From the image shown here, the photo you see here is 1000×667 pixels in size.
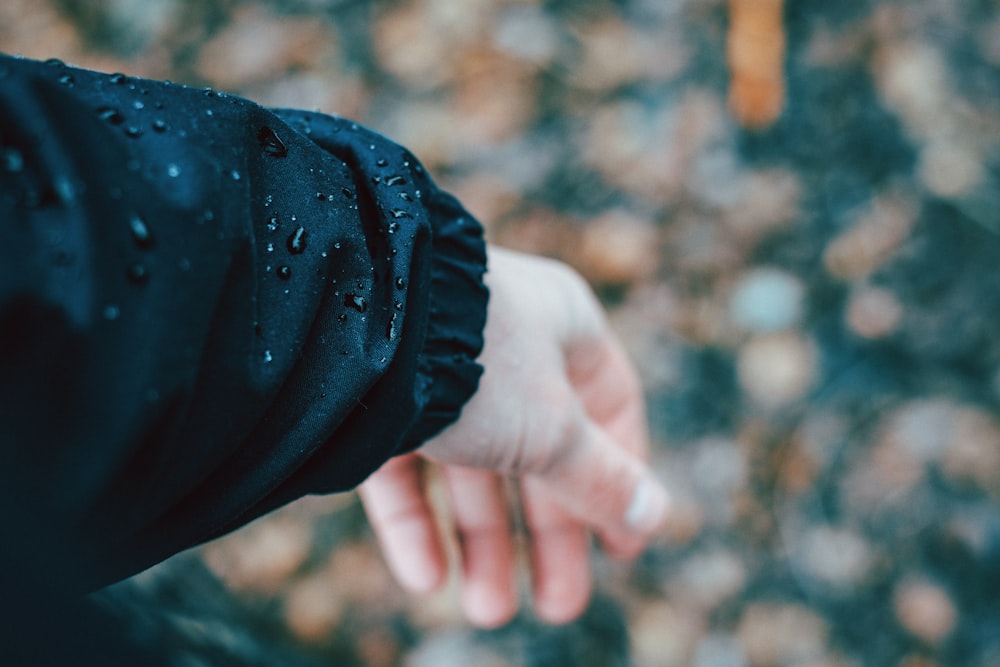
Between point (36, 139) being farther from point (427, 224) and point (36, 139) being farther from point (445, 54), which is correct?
point (445, 54)

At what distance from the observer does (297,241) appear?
20.2 inches

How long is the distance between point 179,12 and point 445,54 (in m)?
0.51

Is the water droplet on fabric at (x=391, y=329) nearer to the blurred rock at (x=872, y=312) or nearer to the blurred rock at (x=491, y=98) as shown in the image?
the blurred rock at (x=491, y=98)

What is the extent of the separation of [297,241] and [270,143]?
3.1 inches

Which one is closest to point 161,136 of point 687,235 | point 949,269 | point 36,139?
point 36,139

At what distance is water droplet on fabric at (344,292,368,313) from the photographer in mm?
546

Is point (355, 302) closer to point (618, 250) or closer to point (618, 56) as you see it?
point (618, 250)

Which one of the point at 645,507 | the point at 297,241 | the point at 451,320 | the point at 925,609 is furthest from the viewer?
the point at 925,609

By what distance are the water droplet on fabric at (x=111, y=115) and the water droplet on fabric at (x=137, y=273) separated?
109 millimetres

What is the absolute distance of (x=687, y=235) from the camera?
1153 millimetres

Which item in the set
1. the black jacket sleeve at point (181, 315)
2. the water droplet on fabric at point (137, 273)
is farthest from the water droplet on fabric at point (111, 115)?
the water droplet on fabric at point (137, 273)

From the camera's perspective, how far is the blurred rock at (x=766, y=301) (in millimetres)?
1130

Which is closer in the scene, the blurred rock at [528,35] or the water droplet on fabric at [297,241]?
the water droplet on fabric at [297,241]

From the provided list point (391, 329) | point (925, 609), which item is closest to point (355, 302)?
point (391, 329)
